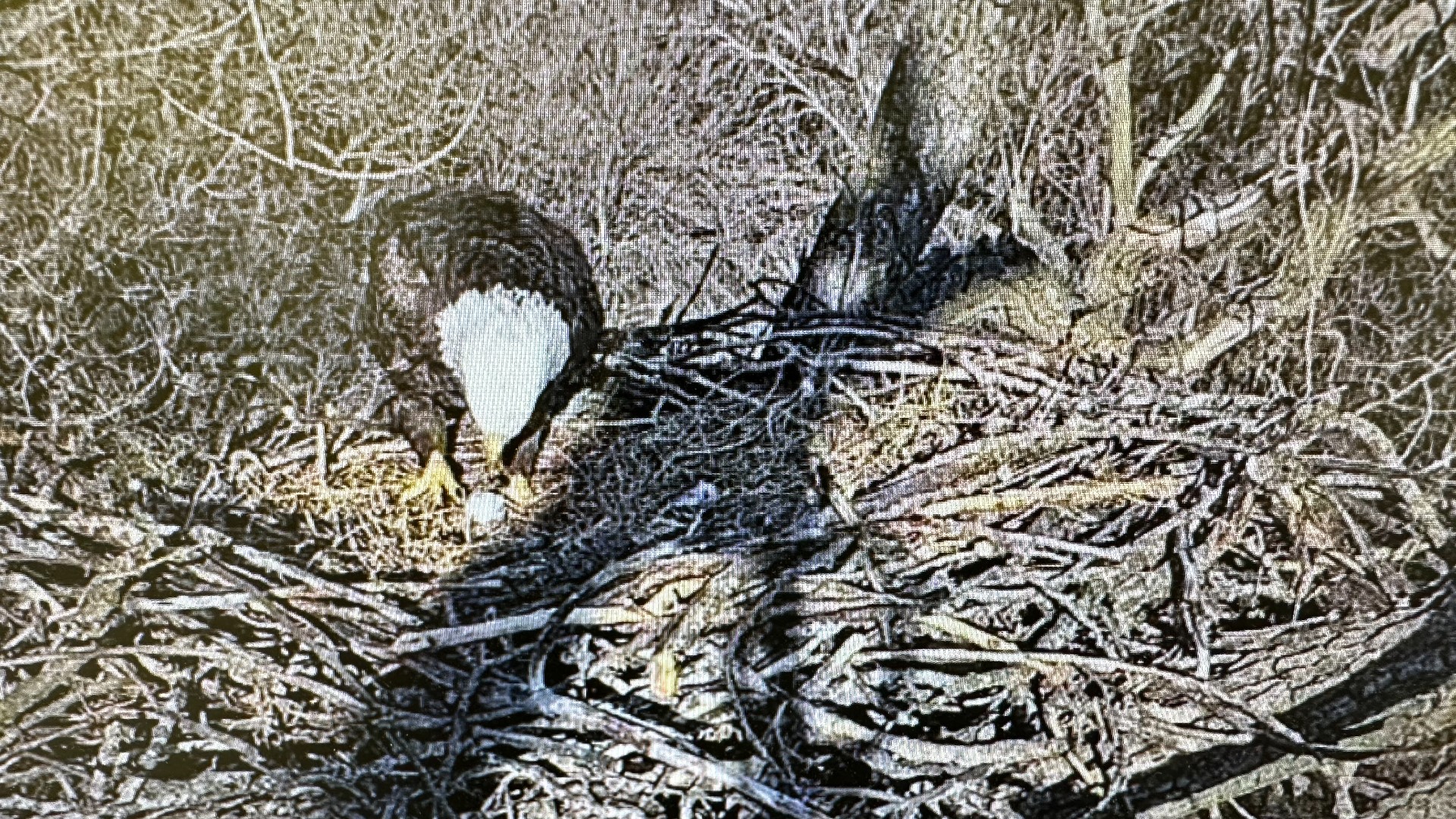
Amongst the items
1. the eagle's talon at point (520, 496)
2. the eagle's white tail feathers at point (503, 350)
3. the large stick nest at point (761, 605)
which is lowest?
the large stick nest at point (761, 605)

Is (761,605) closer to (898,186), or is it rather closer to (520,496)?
(520,496)

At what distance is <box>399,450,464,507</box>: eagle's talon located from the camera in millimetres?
1007

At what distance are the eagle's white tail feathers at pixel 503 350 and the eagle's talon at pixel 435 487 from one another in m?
0.05

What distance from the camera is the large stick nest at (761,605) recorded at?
940mm

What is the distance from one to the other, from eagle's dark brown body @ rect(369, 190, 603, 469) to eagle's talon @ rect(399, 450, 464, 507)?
0.16 ft

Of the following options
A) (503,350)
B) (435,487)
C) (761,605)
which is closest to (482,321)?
(503,350)

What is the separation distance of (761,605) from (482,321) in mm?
351

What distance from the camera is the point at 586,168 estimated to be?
1.05 m

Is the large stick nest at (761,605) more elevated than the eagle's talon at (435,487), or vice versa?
the eagle's talon at (435,487)

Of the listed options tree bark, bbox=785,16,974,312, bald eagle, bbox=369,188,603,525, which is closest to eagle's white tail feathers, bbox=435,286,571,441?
bald eagle, bbox=369,188,603,525

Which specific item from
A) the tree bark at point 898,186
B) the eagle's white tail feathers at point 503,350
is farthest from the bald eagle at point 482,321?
the tree bark at point 898,186

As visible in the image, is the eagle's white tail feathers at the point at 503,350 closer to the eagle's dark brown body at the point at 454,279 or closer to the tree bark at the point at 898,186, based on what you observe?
the eagle's dark brown body at the point at 454,279

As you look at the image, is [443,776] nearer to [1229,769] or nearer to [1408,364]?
[1229,769]

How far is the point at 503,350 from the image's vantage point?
1029mm
